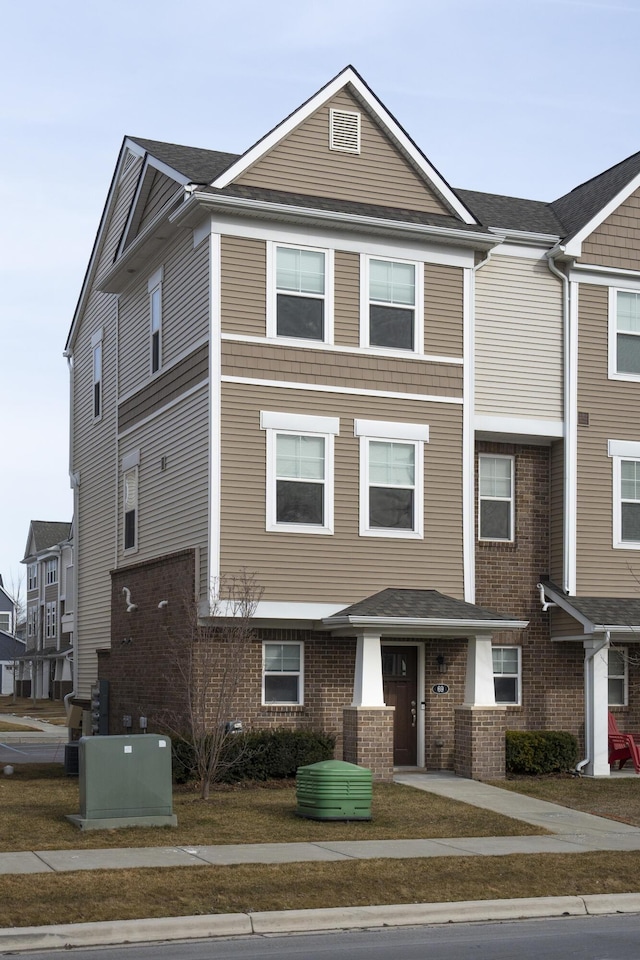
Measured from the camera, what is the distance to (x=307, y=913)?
1117 cm

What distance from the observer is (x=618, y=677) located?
25.0 meters

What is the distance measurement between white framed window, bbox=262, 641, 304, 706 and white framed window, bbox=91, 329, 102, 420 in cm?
983

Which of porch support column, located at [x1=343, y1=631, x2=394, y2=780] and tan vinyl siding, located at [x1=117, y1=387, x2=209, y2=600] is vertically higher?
tan vinyl siding, located at [x1=117, y1=387, x2=209, y2=600]

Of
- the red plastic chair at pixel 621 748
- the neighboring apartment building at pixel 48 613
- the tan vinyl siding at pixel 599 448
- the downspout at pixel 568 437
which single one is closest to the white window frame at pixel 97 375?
the downspout at pixel 568 437

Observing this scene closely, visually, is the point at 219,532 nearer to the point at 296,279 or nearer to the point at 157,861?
the point at 296,279

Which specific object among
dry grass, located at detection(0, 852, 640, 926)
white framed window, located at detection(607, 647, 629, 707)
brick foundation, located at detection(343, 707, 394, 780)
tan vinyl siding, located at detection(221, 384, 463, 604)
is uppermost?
tan vinyl siding, located at detection(221, 384, 463, 604)

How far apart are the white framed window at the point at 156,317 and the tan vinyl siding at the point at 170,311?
0.20 meters

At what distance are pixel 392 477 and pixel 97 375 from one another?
10293 millimetres

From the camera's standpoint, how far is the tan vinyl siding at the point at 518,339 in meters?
24.3

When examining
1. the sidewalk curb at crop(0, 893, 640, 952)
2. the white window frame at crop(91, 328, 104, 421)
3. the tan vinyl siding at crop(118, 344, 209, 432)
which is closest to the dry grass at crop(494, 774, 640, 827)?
the sidewalk curb at crop(0, 893, 640, 952)

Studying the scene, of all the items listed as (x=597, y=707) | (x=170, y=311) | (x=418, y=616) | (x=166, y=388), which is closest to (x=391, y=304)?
(x=170, y=311)

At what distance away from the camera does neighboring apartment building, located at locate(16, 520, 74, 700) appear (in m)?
74.5

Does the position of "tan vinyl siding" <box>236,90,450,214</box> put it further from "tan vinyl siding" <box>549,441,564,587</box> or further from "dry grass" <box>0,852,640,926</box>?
"dry grass" <box>0,852,640,926</box>

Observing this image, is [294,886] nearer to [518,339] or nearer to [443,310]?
[443,310]
